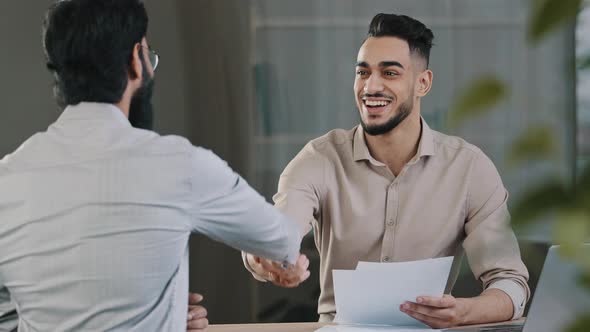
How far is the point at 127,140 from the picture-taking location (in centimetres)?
130

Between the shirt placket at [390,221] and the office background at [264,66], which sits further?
the office background at [264,66]

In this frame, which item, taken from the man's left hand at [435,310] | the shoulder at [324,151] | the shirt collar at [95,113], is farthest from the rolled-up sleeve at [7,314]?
the shoulder at [324,151]

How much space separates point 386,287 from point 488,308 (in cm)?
29

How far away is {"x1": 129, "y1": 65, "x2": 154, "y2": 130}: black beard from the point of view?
4.75ft

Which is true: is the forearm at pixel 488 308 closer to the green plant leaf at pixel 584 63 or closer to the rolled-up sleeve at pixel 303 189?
the rolled-up sleeve at pixel 303 189

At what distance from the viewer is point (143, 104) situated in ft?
4.83

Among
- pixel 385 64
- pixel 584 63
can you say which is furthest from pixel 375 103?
pixel 584 63

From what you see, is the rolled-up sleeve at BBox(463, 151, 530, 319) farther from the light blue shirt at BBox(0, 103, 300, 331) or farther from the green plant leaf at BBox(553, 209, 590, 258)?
the green plant leaf at BBox(553, 209, 590, 258)

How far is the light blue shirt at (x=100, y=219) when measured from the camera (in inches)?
49.6

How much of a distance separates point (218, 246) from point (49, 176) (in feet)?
8.50

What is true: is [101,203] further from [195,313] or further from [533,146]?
[533,146]

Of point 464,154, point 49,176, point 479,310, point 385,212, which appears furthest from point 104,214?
point 464,154

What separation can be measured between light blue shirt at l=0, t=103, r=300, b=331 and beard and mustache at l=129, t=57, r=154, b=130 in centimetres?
12

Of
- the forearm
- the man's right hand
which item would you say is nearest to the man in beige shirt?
the forearm
